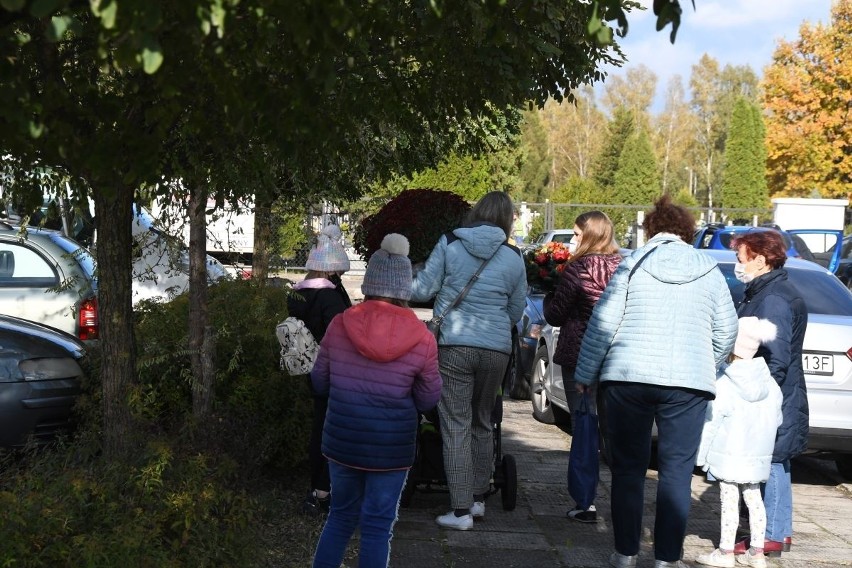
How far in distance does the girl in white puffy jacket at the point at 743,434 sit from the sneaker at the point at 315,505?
2023mm

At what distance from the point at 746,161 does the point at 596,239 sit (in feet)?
227

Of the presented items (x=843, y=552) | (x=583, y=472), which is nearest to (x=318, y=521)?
(x=583, y=472)

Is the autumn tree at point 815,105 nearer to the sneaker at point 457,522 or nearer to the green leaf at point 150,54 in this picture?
the sneaker at point 457,522

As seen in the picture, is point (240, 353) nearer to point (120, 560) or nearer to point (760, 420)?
point (120, 560)

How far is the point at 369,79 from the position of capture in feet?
15.0

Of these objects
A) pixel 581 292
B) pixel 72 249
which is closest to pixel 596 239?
pixel 581 292

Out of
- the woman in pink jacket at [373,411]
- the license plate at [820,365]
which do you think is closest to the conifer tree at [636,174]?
the license plate at [820,365]

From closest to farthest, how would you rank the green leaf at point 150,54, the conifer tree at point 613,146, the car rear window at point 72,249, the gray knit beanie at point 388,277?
the green leaf at point 150,54 → the gray knit beanie at point 388,277 → the car rear window at point 72,249 → the conifer tree at point 613,146

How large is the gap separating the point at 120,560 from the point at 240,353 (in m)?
2.52

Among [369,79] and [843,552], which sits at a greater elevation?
[369,79]

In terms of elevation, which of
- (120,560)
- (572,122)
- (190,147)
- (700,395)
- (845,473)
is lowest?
(845,473)

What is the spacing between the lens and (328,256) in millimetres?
6160

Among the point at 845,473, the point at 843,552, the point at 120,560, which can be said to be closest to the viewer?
the point at 120,560

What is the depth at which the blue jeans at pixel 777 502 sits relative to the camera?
595cm
